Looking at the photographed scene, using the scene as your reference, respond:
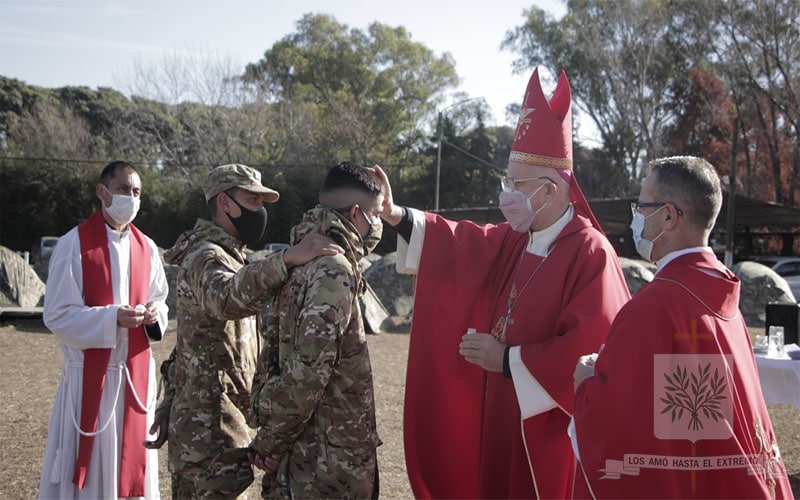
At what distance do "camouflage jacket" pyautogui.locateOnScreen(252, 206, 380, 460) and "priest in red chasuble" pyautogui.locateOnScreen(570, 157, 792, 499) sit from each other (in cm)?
88

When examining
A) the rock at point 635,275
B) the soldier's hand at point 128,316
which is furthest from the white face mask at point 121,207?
the rock at point 635,275

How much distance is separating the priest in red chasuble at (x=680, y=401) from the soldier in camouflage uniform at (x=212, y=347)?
1.41 metres

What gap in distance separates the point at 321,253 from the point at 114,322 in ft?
6.72

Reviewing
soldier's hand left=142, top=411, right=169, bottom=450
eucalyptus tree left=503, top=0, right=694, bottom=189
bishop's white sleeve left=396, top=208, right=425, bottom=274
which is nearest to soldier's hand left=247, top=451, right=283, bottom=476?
soldier's hand left=142, top=411, right=169, bottom=450

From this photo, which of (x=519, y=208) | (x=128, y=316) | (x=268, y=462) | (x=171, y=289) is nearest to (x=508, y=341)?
(x=519, y=208)

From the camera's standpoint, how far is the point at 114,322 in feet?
14.1

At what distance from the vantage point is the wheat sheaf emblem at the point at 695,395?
2477 millimetres

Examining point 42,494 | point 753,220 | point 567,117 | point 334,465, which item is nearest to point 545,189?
point 567,117

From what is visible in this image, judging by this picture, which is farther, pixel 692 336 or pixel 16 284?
pixel 16 284

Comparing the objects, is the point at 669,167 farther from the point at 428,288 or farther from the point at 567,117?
the point at 428,288

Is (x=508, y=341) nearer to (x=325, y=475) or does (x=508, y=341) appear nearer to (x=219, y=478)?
(x=325, y=475)

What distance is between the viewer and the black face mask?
139 inches

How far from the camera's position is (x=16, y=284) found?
16203mm

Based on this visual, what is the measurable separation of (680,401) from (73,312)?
11.0 feet
